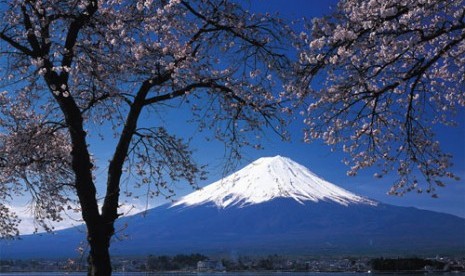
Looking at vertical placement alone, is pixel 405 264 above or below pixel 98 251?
above

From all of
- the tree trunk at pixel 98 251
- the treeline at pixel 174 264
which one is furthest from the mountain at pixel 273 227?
the tree trunk at pixel 98 251

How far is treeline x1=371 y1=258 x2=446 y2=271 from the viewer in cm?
5403

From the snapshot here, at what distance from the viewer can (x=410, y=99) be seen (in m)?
6.93

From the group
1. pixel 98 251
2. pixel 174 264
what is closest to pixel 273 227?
pixel 174 264

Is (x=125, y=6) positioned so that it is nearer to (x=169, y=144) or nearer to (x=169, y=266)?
(x=169, y=144)

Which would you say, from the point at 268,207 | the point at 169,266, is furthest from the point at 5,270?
the point at 268,207

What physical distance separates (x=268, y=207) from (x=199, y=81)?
18611 centimetres

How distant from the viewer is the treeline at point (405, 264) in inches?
2127

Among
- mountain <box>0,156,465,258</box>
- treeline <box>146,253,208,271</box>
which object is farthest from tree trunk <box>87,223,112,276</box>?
mountain <box>0,156,465,258</box>

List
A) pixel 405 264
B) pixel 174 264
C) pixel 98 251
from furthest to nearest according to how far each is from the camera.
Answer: pixel 174 264, pixel 405 264, pixel 98 251

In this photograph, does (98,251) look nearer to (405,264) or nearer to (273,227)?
(405,264)

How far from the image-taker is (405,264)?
185ft

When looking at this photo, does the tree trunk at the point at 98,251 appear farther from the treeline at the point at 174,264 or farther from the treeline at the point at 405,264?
the treeline at the point at 174,264

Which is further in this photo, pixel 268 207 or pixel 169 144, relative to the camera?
pixel 268 207
